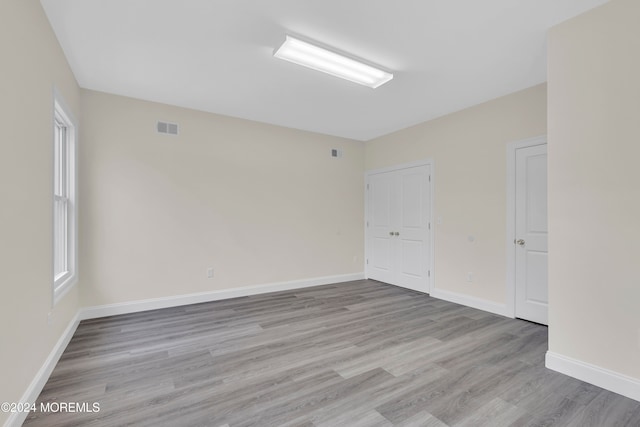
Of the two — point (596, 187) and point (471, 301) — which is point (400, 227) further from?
point (596, 187)

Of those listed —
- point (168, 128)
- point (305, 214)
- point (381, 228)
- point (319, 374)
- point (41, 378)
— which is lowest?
point (319, 374)

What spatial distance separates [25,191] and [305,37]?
2.25 meters

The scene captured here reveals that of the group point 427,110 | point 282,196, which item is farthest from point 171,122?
point 427,110

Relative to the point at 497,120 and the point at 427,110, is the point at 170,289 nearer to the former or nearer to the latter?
the point at 427,110

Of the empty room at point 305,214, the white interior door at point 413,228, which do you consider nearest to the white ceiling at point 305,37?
the empty room at point 305,214

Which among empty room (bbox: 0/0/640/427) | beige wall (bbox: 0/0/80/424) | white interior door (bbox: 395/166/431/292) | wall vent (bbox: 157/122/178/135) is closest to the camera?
beige wall (bbox: 0/0/80/424)

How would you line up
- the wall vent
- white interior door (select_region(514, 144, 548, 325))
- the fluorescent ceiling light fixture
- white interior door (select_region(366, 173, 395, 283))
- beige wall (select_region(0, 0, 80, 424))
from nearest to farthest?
beige wall (select_region(0, 0, 80, 424)), the fluorescent ceiling light fixture, white interior door (select_region(514, 144, 548, 325)), the wall vent, white interior door (select_region(366, 173, 395, 283))

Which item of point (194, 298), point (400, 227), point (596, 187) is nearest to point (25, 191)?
point (194, 298)

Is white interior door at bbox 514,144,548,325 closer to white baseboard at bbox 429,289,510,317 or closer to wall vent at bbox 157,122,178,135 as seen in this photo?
white baseboard at bbox 429,289,510,317

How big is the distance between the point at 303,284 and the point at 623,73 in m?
4.41

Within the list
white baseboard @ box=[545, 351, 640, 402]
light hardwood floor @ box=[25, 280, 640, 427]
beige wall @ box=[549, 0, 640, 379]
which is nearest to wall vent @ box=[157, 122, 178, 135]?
light hardwood floor @ box=[25, 280, 640, 427]

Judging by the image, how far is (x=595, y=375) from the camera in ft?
6.91

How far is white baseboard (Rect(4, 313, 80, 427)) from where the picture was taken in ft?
5.27

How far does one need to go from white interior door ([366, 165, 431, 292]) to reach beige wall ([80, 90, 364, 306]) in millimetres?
568
